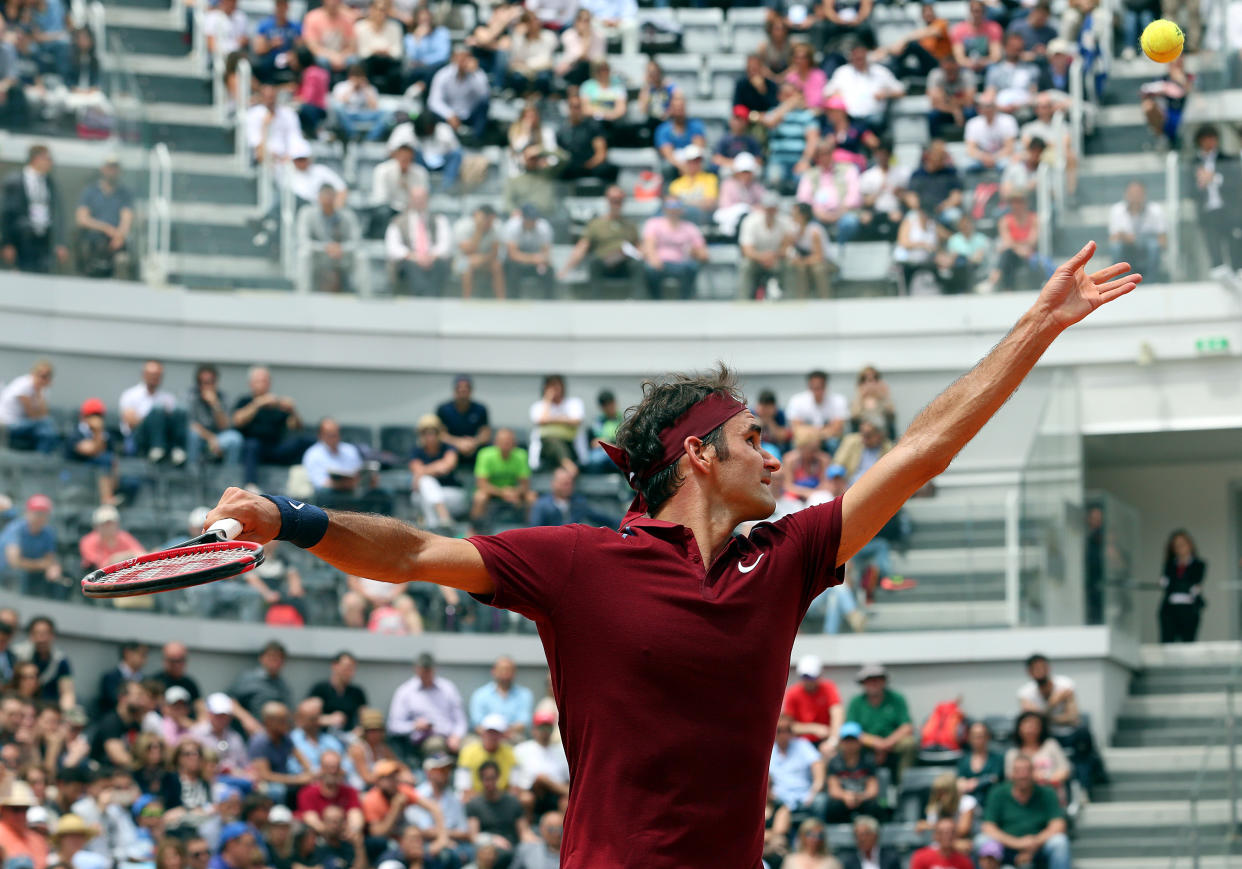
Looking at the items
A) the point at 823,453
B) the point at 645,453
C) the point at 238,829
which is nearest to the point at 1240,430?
the point at 823,453

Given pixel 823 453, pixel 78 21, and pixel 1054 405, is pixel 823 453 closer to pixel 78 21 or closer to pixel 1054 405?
pixel 1054 405

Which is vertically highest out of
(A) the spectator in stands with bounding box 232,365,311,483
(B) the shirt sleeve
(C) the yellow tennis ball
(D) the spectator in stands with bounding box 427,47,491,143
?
(D) the spectator in stands with bounding box 427,47,491,143

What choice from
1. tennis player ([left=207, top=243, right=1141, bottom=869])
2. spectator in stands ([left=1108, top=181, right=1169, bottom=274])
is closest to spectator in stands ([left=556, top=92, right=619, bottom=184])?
spectator in stands ([left=1108, top=181, right=1169, bottom=274])

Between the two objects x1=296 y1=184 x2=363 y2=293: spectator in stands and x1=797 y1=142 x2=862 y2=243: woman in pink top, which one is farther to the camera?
x1=797 y1=142 x2=862 y2=243: woman in pink top

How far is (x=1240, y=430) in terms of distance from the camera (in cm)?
2078

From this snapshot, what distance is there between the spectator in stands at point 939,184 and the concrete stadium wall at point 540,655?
4.29m

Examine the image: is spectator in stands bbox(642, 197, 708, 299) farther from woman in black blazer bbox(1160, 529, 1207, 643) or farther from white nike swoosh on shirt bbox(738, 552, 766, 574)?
white nike swoosh on shirt bbox(738, 552, 766, 574)

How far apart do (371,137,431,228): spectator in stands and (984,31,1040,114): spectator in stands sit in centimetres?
627

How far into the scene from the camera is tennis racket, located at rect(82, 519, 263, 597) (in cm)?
415

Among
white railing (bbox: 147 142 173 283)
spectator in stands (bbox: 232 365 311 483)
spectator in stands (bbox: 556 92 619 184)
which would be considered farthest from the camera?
spectator in stands (bbox: 556 92 619 184)

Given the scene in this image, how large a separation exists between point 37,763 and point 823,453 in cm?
770

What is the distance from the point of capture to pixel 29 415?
58.1 ft

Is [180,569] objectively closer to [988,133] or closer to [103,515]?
[103,515]

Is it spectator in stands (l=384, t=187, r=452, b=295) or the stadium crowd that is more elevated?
spectator in stands (l=384, t=187, r=452, b=295)
